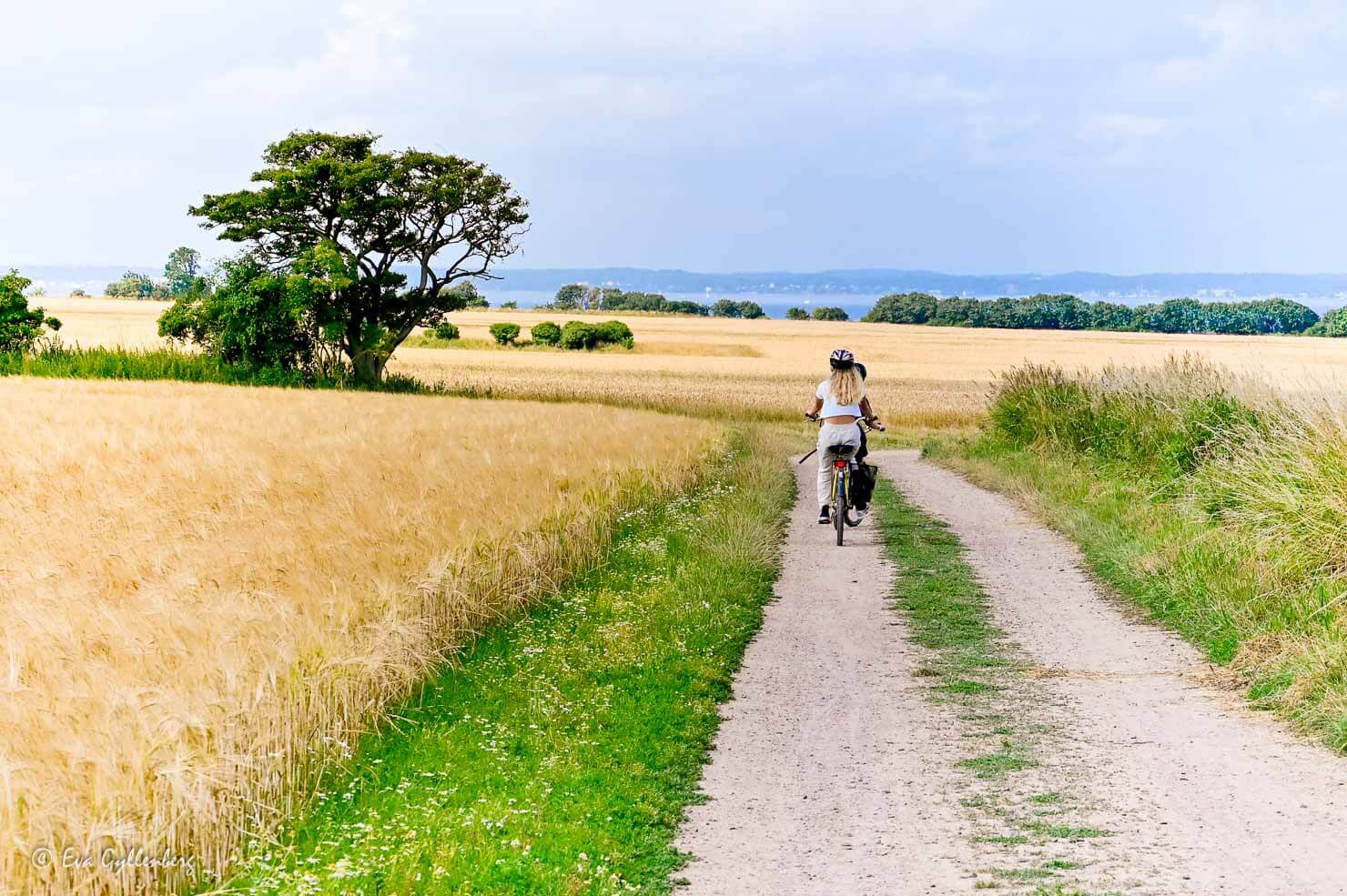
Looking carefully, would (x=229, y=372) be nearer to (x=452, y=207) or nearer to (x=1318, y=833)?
(x=452, y=207)

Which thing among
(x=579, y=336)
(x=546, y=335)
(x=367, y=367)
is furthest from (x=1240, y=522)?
(x=546, y=335)

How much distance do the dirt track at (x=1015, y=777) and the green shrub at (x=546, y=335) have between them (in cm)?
8342

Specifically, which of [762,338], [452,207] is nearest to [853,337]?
[762,338]

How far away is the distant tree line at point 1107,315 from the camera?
147m

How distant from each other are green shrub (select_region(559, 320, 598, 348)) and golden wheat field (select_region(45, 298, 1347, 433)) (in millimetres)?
3557

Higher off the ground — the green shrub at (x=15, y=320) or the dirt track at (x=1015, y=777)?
the green shrub at (x=15, y=320)

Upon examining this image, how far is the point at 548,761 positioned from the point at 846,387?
30.5 feet

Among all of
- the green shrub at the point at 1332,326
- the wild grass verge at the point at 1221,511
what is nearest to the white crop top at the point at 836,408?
the wild grass verge at the point at 1221,511

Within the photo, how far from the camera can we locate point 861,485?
631 inches

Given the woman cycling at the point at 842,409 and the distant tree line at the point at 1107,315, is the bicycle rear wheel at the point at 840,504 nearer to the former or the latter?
the woman cycling at the point at 842,409

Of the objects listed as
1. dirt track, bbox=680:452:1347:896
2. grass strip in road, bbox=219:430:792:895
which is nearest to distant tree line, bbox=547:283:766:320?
grass strip in road, bbox=219:430:792:895

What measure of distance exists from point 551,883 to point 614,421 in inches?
758

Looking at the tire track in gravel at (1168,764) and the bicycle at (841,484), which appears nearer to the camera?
the tire track in gravel at (1168,764)

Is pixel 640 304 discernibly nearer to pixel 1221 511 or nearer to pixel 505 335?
pixel 505 335
